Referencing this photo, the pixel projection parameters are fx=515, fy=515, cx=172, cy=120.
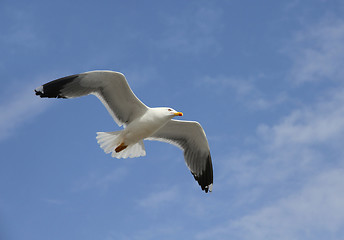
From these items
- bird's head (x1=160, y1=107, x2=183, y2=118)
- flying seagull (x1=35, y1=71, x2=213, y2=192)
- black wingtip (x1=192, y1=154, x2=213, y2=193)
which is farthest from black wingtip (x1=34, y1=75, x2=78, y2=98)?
black wingtip (x1=192, y1=154, x2=213, y2=193)

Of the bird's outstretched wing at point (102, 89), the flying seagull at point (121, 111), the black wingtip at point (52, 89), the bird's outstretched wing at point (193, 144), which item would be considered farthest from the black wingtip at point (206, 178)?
the black wingtip at point (52, 89)

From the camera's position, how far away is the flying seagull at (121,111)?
371 inches

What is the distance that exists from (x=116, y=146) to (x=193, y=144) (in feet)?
5.66

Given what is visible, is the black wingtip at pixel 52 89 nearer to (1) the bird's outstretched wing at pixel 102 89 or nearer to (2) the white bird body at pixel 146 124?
(1) the bird's outstretched wing at pixel 102 89

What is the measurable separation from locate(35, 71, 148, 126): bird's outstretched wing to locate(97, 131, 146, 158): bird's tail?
46 cm

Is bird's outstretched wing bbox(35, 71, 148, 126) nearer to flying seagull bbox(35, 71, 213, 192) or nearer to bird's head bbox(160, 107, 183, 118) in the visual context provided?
flying seagull bbox(35, 71, 213, 192)

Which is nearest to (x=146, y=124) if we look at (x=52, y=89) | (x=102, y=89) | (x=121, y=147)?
(x=121, y=147)

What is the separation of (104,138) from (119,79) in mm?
1265

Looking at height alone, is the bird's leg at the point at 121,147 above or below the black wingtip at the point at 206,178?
below

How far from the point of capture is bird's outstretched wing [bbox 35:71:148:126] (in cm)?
936

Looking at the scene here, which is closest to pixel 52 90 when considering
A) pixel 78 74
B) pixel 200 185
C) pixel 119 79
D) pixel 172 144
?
pixel 78 74

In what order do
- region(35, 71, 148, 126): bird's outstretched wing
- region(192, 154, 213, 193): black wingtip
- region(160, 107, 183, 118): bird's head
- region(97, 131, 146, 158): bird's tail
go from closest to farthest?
1. region(35, 71, 148, 126): bird's outstretched wing
2. region(160, 107, 183, 118): bird's head
3. region(97, 131, 146, 158): bird's tail
4. region(192, 154, 213, 193): black wingtip

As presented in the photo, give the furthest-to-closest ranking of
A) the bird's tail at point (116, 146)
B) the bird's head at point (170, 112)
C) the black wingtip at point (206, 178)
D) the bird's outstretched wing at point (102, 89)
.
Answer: the black wingtip at point (206, 178) → the bird's tail at point (116, 146) → the bird's head at point (170, 112) → the bird's outstretched wing at point (102, 89)

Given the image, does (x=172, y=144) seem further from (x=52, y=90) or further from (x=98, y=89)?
(x=52, y=90)
